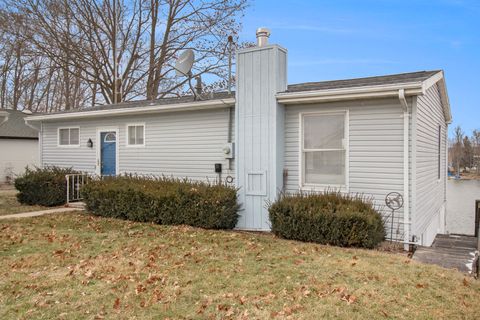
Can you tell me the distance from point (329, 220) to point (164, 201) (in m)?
3.51

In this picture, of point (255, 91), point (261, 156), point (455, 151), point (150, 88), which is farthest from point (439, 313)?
point (455, 151)

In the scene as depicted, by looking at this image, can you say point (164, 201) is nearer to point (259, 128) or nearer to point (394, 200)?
point (259, 128)

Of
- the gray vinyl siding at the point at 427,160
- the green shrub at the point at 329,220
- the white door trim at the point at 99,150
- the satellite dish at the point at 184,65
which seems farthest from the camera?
the white door trim at the point at 99,150

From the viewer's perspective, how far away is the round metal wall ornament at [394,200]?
7.13m

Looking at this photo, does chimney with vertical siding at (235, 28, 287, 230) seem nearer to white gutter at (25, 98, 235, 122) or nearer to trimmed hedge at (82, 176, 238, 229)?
trimmed hedge at (82, 176, 238, 229)

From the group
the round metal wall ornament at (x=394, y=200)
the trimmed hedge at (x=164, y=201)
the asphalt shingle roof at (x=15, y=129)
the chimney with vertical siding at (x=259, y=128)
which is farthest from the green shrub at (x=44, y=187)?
the asphalt shingle roof at (x=15, y=129)

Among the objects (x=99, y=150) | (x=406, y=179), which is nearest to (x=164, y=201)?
(x=99, y=150)

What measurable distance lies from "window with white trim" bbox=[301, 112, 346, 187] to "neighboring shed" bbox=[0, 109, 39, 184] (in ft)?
58.0

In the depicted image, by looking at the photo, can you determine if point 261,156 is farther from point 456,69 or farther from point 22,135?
point 22,135

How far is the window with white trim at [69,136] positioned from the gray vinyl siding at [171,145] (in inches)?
9.5

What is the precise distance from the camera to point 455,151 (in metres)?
46.6

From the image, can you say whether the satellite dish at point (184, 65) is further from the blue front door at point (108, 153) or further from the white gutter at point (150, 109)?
the blue front door at point (108, 153)

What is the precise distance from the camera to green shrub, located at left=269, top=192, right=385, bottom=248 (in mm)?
6605

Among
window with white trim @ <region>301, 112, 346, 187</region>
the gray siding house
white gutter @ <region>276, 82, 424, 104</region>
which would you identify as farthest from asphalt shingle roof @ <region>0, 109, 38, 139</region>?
window with white trim @ <region>301, 112, 346, 187</region>
